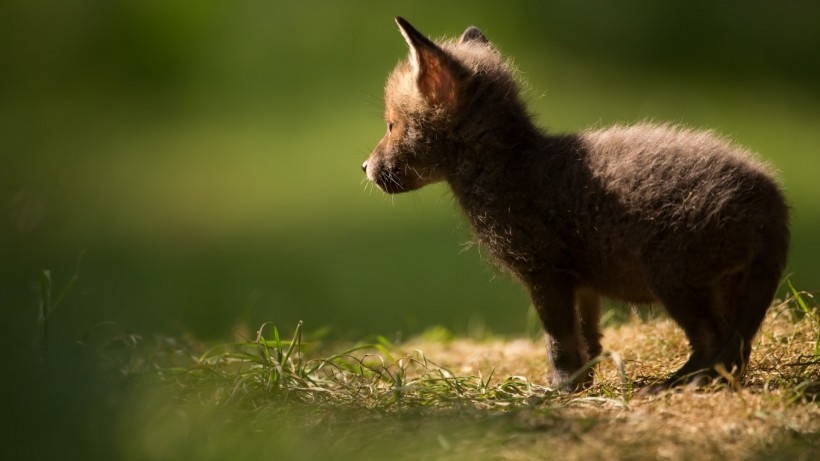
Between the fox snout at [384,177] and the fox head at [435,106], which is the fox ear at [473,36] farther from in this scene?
the fox snout at [384,177]

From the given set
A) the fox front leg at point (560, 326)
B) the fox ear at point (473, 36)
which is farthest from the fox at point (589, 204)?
the fox ear at point (473, 36)

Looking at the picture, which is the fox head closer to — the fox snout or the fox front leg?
the fox snout

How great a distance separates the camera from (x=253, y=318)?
26.7ft

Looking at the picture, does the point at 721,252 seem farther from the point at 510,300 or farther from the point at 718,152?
the point at 510,300

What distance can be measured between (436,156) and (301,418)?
1.51 meters

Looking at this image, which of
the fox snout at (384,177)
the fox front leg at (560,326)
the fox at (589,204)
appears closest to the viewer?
the fox at (589,204)

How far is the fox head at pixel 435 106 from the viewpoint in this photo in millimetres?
5105

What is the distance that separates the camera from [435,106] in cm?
516

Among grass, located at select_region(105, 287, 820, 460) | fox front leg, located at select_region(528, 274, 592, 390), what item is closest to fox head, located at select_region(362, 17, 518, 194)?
fox front leg, located at select_region(528, 274, 592, 390)

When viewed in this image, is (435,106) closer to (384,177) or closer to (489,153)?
(489,153)

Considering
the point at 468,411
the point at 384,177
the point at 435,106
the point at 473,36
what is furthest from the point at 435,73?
the point at 468,411

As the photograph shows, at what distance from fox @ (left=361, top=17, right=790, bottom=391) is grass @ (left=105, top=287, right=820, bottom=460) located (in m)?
0.24

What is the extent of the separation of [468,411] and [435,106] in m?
1.57

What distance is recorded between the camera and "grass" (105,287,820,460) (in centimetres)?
370
